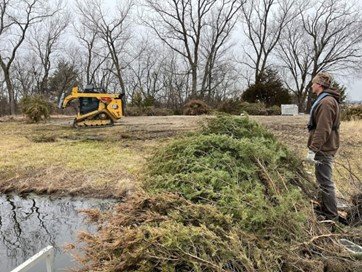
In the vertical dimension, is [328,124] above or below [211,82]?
below

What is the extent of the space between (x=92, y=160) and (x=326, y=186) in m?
5.41

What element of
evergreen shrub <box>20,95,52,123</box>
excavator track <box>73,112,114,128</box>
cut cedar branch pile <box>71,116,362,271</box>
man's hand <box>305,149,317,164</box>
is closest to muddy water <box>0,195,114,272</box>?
cut cedar branch pile <box>71,116,362,271</box>

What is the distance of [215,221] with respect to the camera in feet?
6.94

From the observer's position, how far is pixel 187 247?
5.96 ft

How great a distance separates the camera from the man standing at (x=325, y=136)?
3.64 metres

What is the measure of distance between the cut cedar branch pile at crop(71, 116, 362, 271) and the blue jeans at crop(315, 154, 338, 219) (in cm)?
41

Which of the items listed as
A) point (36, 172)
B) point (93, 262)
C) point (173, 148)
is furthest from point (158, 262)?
point (36, 172)

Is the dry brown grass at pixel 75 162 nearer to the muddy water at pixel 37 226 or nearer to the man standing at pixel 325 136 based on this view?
the muddy water at pixel 37 226

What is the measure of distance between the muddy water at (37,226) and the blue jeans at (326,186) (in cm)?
269

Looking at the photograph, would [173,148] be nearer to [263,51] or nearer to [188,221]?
[188,221]

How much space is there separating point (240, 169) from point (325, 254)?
3.11 ft

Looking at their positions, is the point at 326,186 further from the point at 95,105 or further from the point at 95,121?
the point at 95,121

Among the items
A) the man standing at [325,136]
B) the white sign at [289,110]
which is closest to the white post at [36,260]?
the man standing at [325,136]

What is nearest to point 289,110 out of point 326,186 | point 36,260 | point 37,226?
point 326,186
